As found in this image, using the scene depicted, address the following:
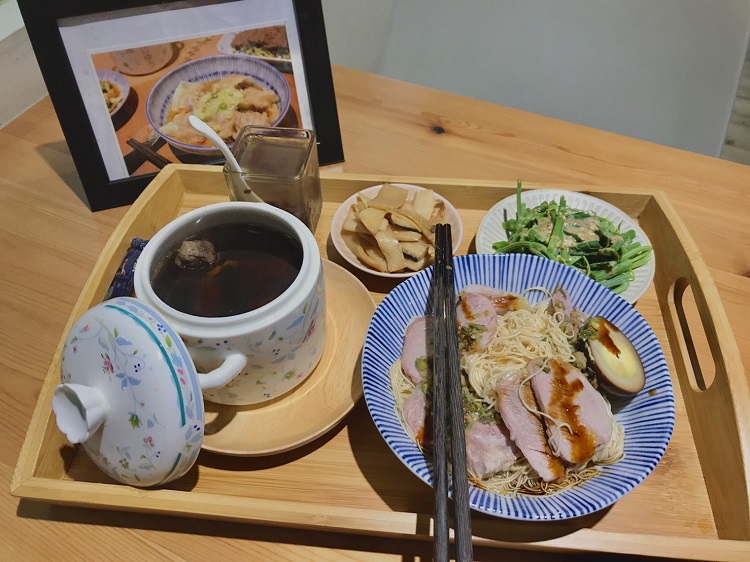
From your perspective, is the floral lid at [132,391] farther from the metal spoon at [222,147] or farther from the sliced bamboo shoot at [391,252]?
the sliced bamboo shoot at [391,252]

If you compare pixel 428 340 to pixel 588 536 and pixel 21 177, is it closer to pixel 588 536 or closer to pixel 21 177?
pixel 588 536

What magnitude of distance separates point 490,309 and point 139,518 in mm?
829

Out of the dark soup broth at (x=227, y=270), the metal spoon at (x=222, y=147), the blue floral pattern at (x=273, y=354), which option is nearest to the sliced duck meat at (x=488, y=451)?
the blue floral pattern at (x=273, y=354)

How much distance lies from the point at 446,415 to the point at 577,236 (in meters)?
0.79

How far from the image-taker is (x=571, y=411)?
99 centimetres

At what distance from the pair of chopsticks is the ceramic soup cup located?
0.25 m

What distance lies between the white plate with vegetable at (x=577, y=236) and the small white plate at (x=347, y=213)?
0.21 feet

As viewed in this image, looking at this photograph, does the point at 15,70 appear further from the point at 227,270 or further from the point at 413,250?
the point at 413,250

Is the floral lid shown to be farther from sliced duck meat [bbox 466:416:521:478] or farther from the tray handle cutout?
the tray handle cutout

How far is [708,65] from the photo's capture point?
262 cm

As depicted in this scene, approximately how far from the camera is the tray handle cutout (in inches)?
38.4

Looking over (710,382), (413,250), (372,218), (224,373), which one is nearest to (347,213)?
(372,218)

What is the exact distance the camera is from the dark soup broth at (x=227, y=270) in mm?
962

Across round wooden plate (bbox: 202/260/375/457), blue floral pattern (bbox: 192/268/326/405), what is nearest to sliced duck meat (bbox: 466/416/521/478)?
round wooden plate (bbox: 202/260/375/457)
